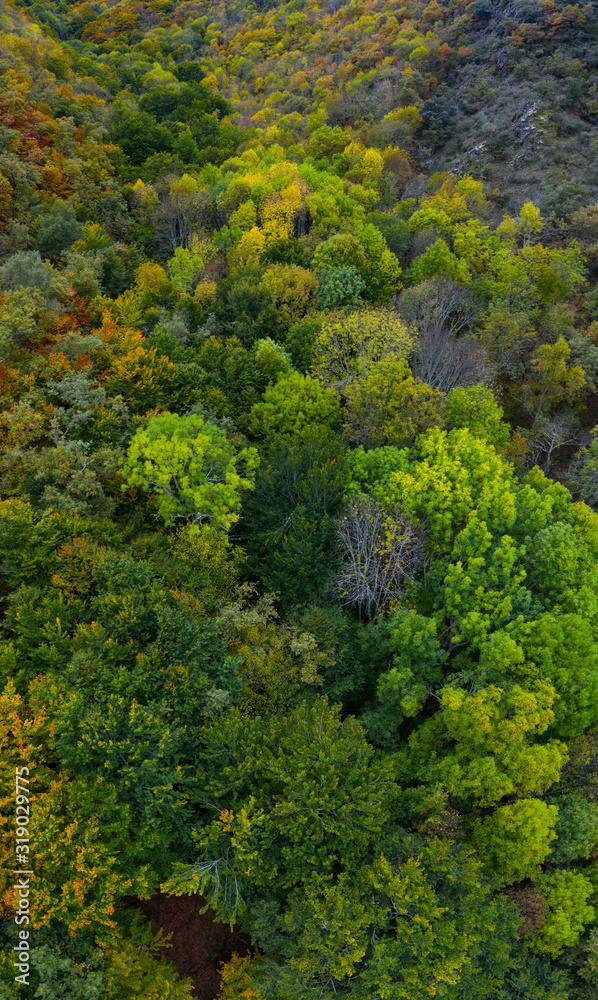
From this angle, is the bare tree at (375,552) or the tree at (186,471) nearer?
the tree at (186,471)

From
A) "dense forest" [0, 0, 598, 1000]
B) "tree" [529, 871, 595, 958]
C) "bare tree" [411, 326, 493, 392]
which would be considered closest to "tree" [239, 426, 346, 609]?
"dense forest" [0, 0, 598, 1000]

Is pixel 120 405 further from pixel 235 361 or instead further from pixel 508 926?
pixel 508 926

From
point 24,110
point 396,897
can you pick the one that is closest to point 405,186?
point 24,110

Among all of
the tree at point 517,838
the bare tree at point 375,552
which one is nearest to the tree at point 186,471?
the bare tree at point 375,552

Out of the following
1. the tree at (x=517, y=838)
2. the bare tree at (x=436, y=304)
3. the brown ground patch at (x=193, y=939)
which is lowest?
the brown ground patch at (x=193, y=939)
